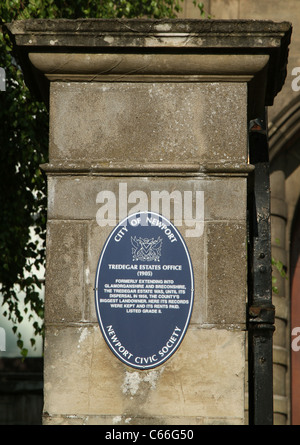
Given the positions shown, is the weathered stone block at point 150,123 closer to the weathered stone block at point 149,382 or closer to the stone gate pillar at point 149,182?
the stone gate pillar at point 149,182

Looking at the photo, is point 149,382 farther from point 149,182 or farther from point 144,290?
point 149,182

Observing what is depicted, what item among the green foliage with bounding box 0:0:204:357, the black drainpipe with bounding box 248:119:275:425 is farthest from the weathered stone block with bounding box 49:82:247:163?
the green foliage with bounding box 0:0:204:357

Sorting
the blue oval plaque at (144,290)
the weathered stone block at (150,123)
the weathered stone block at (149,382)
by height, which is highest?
the weathered stone block at (150,123)

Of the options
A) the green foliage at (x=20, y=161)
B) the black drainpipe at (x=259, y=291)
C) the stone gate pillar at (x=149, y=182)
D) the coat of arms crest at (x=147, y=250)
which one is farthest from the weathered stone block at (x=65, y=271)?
the green foliage at (x=20, y=161)

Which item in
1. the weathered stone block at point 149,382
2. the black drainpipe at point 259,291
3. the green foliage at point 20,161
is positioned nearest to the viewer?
the weathered stone block at point 149,382

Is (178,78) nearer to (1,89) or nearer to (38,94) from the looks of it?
(38,94)

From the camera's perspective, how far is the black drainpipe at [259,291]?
3.80 metres

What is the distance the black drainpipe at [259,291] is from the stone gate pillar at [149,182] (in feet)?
0.35

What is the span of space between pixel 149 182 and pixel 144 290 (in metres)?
0.47

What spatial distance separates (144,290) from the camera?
12.4 ft

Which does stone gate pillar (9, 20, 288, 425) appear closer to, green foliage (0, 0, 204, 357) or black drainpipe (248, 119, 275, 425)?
black drainpipe (248, 119, 275, 425)

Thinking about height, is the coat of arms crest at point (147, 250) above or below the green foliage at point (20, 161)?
below

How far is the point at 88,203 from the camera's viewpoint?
3.86 metres

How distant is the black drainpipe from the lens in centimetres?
380
